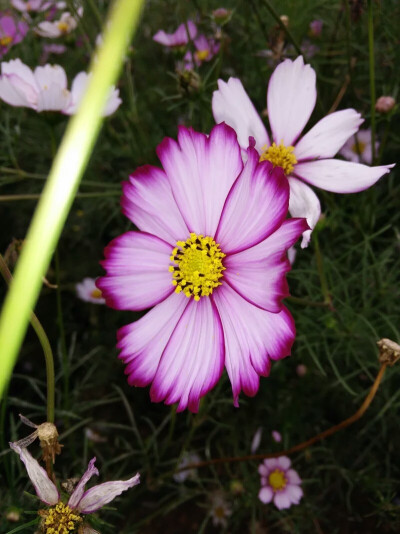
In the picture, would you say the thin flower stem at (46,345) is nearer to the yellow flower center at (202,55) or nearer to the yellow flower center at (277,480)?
the yellow flower center at (277,480)

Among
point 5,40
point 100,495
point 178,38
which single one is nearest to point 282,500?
point 100,495

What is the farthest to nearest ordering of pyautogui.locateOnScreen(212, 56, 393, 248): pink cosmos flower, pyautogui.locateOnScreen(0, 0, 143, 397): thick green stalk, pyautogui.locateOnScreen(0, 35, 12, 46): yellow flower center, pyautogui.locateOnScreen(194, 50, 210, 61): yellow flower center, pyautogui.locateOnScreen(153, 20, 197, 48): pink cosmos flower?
pyautogui.locateOnScreen(0, 35, 12, 46): yellow flower center < pyautogui.locateOnScreen(194, 50, 210, 61): yellow flower center < pyautogui.locateOnScreen(153, 20, 197, 48): pink cosmos flower < pyautogui.locateOnScreen(212, 56, 393, 248): pink cosmos flower < pyautogui.locateOnScreen(0, 0, 143, 397): thick green stalk

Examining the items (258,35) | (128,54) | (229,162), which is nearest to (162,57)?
(258,35)

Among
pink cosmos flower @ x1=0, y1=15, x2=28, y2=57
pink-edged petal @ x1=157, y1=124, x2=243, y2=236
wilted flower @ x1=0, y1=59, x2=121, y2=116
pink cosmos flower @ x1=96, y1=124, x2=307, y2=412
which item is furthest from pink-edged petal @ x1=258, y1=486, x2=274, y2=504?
pink cosmos flower @ x1=0, y1=15, x2=28, y2=57

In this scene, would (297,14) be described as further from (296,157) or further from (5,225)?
(5,225)

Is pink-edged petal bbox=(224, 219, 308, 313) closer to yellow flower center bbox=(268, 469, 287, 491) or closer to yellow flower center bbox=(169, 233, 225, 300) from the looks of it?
yellow flower center bbox=(169, 233, 225, 300)

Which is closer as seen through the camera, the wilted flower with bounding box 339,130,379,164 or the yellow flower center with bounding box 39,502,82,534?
the yellow flower center with bounding box 39,502,82,534

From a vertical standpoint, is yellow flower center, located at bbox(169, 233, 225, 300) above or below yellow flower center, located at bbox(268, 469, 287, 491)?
above

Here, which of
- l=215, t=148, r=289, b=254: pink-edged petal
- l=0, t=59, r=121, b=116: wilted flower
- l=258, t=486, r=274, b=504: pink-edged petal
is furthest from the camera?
l=258, t=486, r=274, b=504: pink-edged petal

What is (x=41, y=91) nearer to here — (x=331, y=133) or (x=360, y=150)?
(x=331, y=133)
